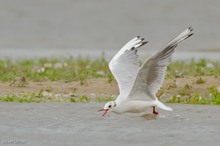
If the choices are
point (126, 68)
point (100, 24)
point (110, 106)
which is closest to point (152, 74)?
point (110, 106)

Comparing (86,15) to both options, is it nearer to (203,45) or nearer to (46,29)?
(46,29)

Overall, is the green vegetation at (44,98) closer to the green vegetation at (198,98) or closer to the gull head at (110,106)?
the green vegetation at (198,98)

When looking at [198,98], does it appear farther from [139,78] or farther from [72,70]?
[72,70]

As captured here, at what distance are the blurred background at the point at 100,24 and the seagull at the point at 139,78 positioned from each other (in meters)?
11.4

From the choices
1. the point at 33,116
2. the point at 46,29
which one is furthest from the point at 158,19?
the point at 33,116

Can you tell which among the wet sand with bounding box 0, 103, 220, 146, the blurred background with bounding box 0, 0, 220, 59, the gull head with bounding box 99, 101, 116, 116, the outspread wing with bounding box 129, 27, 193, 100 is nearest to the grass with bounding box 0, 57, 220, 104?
the wet sand with bounding box 0, 103, 220, 146

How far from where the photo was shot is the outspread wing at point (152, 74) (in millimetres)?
11250

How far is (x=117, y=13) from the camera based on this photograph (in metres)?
26.7

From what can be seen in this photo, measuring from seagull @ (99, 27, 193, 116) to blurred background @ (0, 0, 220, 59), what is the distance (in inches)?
449

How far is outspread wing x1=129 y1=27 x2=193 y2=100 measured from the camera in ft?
36.9

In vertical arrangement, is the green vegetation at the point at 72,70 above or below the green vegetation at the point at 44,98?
above

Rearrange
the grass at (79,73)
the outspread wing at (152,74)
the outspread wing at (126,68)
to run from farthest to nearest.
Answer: the grass at (79,73) < the outspread wing at (126,68) < the outspread wing at (152,74)

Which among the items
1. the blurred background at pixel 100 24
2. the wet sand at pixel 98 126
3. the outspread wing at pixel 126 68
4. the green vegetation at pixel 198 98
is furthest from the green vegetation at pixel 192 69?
the blurred background at pixel 100 24

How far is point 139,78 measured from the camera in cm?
1155
